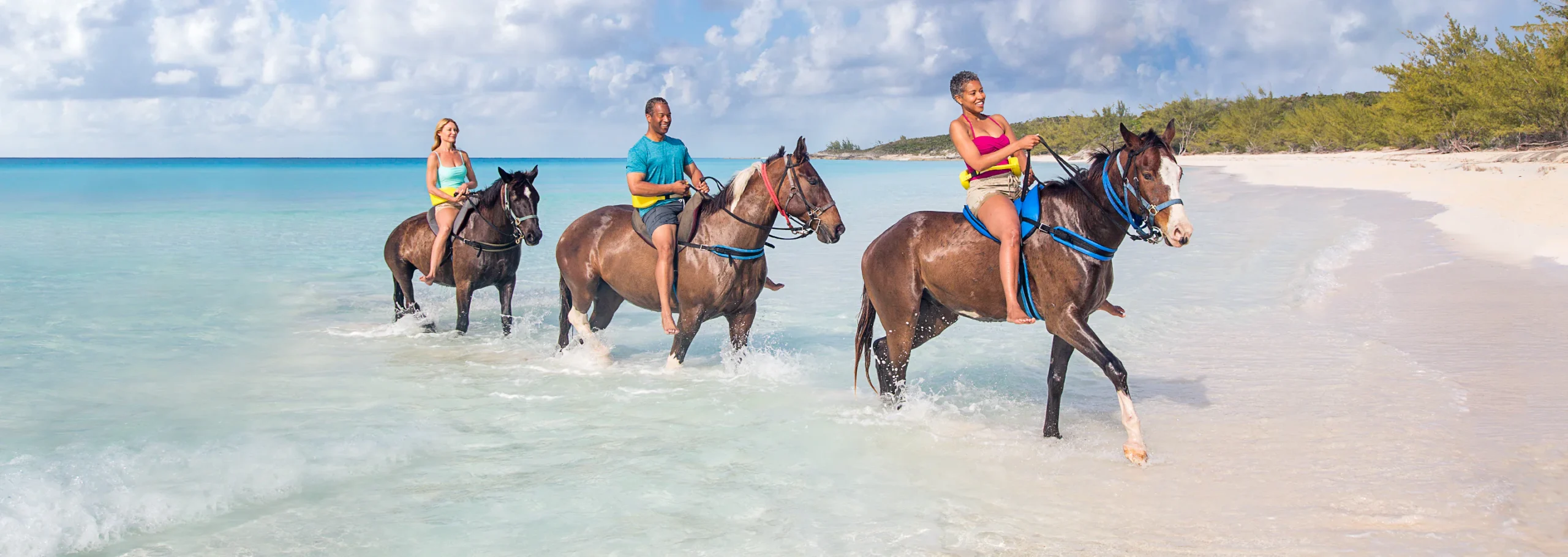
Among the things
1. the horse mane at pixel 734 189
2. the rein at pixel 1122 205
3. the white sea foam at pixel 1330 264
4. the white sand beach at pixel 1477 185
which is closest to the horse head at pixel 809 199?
the horse mane at pixel 734 189

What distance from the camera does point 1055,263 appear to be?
5457 millimetres

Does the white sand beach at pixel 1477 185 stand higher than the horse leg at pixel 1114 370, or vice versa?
the white sand beach at pixel 1477 185

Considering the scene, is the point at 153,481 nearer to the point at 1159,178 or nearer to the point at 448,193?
the point at 448,193

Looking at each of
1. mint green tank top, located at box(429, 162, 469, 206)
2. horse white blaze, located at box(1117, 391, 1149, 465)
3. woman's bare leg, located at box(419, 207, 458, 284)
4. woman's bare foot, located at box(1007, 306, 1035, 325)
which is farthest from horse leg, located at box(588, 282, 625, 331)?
horse white blaze, located at box(1117, 391, 1149, 465)

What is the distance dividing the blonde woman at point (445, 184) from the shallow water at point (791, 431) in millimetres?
949

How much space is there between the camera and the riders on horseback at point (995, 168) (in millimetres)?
5484

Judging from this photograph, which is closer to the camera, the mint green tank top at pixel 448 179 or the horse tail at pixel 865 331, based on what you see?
the horse tail at pixel 865 331

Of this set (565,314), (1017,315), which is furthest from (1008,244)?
(565,314)

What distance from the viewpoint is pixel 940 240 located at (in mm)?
5949

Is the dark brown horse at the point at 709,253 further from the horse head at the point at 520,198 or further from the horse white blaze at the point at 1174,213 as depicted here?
the horse white blaze at the point at 1174,213

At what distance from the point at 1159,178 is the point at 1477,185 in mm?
24990

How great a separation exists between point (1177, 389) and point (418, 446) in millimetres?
5270

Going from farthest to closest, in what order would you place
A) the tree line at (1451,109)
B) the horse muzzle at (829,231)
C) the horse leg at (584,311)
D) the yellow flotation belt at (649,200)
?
the tree line at (1451,109)
the horse leg at (584,311)
the yellow flotation belt at (649,200)
the horse muzzle at (829,231)

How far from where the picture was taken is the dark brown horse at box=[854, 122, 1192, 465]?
5047 millimetres
